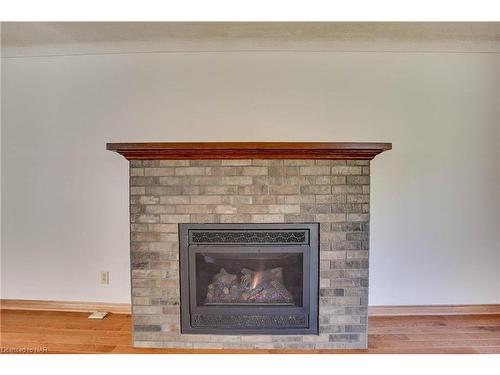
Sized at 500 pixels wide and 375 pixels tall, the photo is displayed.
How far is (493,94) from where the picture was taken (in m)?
2.38

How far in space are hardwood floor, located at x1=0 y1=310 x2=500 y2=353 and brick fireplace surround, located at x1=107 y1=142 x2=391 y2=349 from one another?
0.21 meters

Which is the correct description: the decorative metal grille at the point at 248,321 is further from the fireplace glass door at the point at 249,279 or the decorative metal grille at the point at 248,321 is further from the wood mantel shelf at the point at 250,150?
the wood mantel shelf at the point at 250,150

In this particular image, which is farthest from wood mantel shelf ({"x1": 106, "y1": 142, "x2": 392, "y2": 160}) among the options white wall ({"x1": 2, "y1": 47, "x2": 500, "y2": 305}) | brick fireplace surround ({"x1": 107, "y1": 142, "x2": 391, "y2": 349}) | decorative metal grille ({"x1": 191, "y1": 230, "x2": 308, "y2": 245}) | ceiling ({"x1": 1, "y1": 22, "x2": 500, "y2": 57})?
ceiling ({"x1": 1, "y1": 22, "x2": 500, "y2": 57})

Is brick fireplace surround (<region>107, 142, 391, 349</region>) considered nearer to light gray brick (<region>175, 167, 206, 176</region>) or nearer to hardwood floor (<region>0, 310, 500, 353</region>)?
light gray brick (<region>175, 167, 206, 176</region>)

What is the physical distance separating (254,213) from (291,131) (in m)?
0.87

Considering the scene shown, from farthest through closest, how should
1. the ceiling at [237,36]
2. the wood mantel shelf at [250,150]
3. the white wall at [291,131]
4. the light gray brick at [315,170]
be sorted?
the white wall at [291,131] → the ceiling at [237,36] → the light gray brick at [315,170] → the wood mantel shelf at [250,150]

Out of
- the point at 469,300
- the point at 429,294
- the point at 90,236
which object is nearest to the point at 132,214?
the point at 90,236

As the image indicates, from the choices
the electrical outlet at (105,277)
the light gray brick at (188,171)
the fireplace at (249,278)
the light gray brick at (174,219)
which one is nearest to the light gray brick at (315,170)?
the fireplace at (249,278)

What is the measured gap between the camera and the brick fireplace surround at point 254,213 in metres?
1.88

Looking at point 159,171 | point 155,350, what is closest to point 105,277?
point 155,350

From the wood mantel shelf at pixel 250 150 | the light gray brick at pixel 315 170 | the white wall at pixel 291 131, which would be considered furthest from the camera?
the white wall at pixel 291 131

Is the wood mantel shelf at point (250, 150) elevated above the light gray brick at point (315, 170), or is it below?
above
